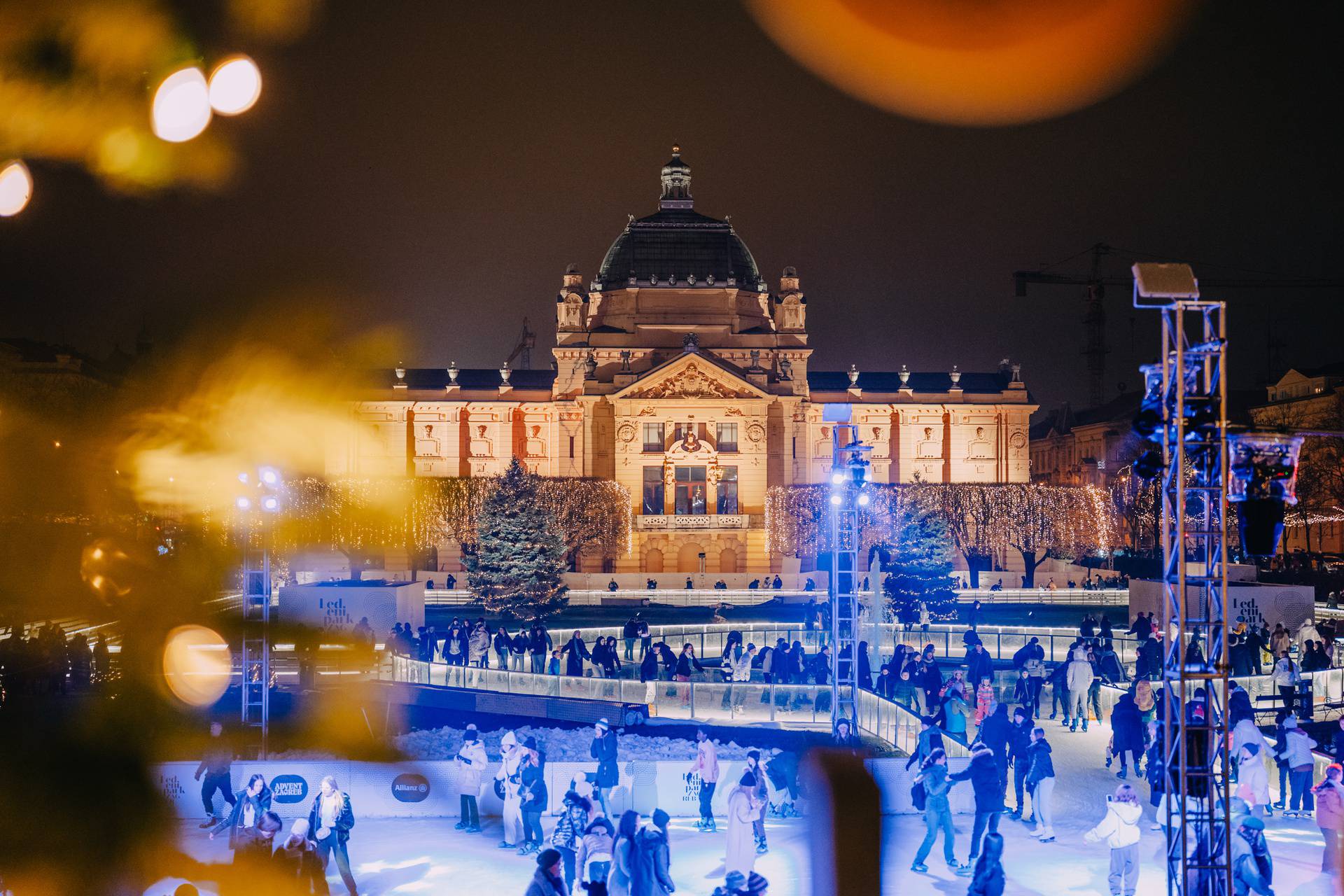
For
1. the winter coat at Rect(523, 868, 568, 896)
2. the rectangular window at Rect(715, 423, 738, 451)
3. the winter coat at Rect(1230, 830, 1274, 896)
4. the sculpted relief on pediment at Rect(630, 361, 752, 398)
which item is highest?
the sculpted relief on pediment at Rect(630, 361, 752, 398)

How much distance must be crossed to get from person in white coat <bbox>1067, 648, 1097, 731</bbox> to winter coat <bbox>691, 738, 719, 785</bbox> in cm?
888

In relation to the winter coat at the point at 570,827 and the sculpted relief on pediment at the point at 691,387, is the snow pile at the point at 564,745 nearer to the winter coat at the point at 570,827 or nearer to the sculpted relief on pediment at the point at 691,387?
the winter coat at the point at 570,827

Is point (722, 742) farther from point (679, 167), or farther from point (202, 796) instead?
point (679, 167)

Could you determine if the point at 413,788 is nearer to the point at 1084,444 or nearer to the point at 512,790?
the point at 512,790


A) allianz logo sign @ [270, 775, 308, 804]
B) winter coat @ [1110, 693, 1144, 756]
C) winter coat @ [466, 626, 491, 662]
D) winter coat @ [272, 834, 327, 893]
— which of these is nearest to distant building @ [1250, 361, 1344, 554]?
winter coat @ [466, 626, 491, 662]

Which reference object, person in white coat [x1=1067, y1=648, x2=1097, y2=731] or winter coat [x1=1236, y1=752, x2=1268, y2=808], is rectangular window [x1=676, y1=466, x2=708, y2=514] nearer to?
person in white coat [x1=1067, y1=648, x2=1097, y2=731]

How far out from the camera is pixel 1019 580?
6269 cm

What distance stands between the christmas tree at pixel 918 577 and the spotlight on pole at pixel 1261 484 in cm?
3278

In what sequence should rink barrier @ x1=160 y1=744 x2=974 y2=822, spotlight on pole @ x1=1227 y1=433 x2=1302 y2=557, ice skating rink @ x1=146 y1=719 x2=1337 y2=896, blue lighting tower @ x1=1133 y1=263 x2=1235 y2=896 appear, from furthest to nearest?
rink barrier @ x1=160 y1=744 x2=974 y2=822 < ice skating rink @ x1=146 y1=719 x2=1337 y2=896 < spotlight on pole @ x1=1227 y1=433 x2=1302 y2=557 < blue lighting tower @ x1=1133 y1=263 x2=1235 y2=896

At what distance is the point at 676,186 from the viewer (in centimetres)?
9506

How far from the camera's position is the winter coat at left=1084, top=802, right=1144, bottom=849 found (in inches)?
486

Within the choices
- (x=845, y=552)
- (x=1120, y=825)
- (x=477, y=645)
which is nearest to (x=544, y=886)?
(x=1120, y=825)

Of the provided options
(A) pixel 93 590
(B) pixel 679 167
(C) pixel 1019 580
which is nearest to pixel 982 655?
(A) pixel 93 590

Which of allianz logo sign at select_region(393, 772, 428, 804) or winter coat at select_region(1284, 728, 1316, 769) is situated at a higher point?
Result: winter coat at select_region(1284, 728, 1316, 769)
